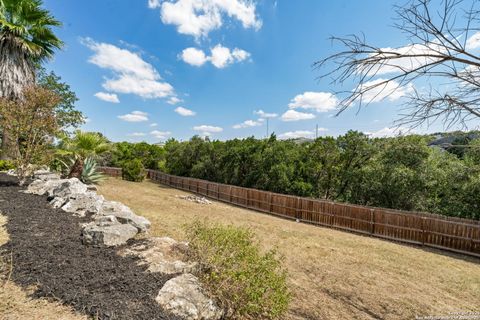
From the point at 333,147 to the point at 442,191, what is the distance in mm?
5415

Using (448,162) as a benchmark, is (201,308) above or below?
below

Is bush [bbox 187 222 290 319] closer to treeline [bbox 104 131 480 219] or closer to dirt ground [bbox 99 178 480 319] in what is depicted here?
dirt ground [bbox 99 178 480 319]

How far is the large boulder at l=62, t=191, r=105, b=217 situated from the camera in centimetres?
555

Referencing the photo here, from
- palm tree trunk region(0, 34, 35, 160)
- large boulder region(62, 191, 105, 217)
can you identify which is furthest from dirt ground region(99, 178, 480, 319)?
palm tree trunk region(0, 34, 35, 160)

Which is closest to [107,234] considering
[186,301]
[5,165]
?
[186,301]

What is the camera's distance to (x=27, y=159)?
305 inches

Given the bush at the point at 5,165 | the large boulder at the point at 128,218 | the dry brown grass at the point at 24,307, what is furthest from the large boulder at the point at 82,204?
the bush at the point at 5,165

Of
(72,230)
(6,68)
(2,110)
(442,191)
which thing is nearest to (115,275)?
(72,230)

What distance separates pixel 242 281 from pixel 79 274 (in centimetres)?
187

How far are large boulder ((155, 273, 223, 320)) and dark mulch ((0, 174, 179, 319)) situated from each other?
0.10 meters

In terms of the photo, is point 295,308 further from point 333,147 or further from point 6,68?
point 6,68

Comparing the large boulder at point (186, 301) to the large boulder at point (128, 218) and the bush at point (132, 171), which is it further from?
the bush at point (132, 171)

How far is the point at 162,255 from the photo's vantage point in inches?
142

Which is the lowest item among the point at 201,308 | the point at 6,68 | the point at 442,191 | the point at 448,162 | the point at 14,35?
the point at 201,308
